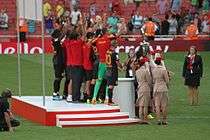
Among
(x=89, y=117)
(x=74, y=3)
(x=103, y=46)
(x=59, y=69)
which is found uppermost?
(x=74, y=3)

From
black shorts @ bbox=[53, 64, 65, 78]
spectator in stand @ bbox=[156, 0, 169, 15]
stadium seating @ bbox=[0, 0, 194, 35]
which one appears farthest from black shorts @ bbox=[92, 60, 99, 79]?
spectator in stand @ bbox=[156, 0, 169, 15]

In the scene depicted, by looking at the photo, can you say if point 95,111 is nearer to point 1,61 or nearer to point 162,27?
point 1,61

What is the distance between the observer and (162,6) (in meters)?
51.4

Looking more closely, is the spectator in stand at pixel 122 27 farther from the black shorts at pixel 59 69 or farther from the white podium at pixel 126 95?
the white podium at pixel 126 95

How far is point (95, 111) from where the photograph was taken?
24000 mm

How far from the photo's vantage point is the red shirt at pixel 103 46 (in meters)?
24.9

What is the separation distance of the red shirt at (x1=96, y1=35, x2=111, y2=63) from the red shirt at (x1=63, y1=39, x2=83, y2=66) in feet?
1.65

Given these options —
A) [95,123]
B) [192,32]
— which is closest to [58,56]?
[95,123]

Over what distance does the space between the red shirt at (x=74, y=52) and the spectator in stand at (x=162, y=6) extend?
26.7 metres

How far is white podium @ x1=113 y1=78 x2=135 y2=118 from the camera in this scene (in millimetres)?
25031

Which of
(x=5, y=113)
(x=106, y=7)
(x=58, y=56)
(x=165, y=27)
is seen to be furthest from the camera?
(x=106, y=7)

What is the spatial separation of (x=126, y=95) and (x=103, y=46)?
Answer: 152cm

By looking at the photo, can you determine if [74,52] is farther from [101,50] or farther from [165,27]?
[165,27]

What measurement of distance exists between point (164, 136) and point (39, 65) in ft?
61.0
